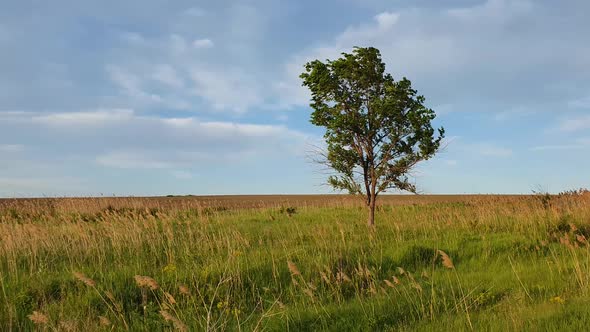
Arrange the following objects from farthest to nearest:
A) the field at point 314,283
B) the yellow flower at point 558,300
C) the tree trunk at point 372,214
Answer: the tree trunk at point 372,214 < the yellow flower at point 558,300 < the field at point 314,283

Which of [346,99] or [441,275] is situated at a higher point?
[346,99]

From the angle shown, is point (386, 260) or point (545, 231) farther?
point (545, 231)

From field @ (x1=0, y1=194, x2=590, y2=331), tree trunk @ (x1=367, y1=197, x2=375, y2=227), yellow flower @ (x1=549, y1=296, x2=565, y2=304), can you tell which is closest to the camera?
field @ (x1=0, y1=194, x2=590, y2=331)

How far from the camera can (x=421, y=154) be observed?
1570 centimetres

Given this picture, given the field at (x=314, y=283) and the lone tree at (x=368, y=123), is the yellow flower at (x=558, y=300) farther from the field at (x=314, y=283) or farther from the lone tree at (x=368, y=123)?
the lone tree at (x=368, y=123)

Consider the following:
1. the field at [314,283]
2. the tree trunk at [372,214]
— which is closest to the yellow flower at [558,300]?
the field at [314,283]

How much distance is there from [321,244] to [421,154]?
7.94 metres

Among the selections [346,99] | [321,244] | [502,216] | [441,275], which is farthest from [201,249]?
[502,216]

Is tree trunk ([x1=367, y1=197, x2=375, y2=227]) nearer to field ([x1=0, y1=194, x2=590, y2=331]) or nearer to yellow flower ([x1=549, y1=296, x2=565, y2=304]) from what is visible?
field ([x1=0, y1=194, x2=590, y2=331])

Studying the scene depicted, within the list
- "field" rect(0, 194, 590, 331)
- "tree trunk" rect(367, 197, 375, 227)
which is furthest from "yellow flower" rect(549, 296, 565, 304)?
"tree trunk" rect(367, 197, 375, 227)

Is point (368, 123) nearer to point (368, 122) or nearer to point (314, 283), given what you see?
point (368, 122)

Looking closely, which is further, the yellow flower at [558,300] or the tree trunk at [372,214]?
the tree trunk at [372,214]

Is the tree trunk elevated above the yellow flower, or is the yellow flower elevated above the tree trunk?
the tree trunk

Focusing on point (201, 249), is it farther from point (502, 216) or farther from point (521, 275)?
point (502, 216)
